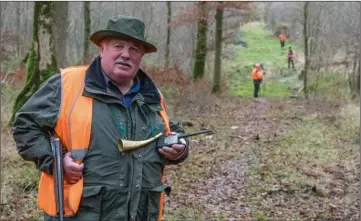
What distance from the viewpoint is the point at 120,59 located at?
11.0 ft

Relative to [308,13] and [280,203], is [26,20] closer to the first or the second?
[308,13]

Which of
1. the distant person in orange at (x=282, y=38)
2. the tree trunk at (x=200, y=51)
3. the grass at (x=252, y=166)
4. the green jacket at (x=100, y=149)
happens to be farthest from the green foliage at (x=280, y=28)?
the green jacket at (x=100, y=149)

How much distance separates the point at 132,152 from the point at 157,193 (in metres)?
0.41

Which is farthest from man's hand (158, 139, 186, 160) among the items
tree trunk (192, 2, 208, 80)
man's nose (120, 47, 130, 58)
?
tree trunk (192, 2, 208, 80)

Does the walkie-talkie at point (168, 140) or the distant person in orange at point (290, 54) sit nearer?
the walkie-talkie at point (168, 140)

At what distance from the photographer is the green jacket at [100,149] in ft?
10.4

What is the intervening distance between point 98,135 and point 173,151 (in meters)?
0.58

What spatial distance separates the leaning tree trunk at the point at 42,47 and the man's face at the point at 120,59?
602 cm

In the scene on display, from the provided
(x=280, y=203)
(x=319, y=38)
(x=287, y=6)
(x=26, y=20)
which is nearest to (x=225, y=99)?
(x=319, y=38)

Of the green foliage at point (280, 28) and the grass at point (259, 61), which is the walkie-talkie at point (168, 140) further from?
the green foliage at point (280, 28)

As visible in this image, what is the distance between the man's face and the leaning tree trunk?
19.7ft

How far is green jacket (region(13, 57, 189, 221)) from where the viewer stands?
3162 millimetres

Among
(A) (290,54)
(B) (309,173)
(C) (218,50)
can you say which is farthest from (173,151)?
(A) (290,54)

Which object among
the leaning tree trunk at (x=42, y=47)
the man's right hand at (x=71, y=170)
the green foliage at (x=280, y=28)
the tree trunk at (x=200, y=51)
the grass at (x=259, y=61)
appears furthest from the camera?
the grass at (x=259, y=61)
